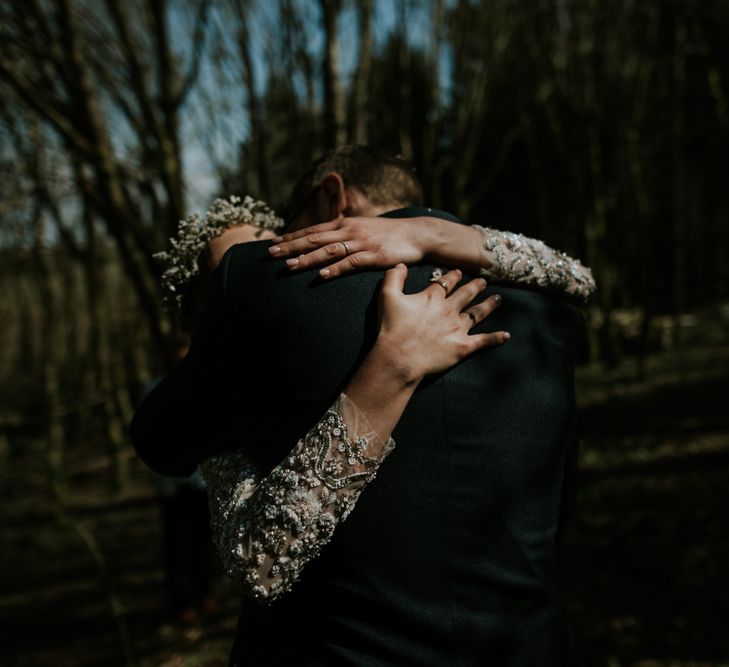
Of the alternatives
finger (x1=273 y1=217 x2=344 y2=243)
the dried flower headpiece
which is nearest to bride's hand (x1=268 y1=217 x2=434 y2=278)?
finger (x1=273 y1=217 x2=344 y2=243)

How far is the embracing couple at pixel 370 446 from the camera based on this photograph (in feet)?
3.69

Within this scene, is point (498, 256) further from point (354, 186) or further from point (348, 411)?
point (348, 411)

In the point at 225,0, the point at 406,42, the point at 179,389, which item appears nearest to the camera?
the point at 179,389

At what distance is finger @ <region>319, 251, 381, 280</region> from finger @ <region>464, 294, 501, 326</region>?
0.23 m

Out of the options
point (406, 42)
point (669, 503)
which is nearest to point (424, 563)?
point (669, 503)

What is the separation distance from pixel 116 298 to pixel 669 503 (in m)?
17.2

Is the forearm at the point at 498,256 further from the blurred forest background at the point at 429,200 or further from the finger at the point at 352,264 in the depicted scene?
the blurred forest background at the point at 429,200

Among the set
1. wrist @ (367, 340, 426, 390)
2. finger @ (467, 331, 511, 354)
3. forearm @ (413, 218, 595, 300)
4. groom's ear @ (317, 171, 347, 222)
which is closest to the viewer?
wrist @ (367, 340, 426, 390)

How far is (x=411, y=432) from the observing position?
1178 mm

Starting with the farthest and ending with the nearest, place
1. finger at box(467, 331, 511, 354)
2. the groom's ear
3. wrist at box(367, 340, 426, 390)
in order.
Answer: the groom's ear < finger at box(467, 331, 511, 354) < wrist at box(367, 340, 426, 390)

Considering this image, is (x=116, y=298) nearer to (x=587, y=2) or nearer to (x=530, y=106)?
(x=530, y=106)

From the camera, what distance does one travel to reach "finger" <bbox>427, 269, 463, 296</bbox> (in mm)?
1260

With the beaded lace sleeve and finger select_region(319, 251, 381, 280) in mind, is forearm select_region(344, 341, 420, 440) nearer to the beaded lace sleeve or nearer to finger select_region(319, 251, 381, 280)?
the beaded lace sleeve

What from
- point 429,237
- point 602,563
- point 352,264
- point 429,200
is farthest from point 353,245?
point 429,200
